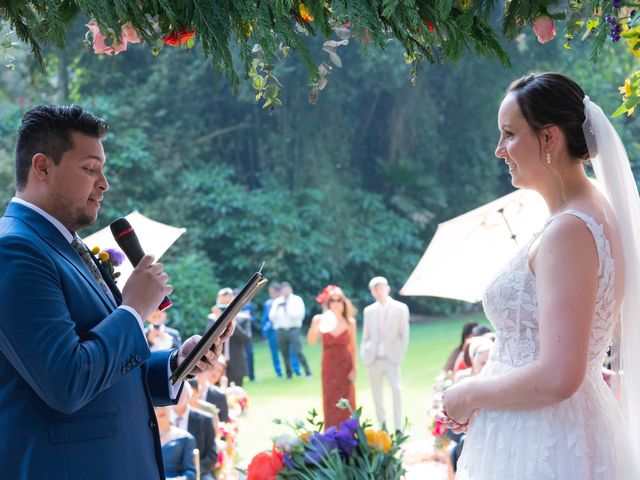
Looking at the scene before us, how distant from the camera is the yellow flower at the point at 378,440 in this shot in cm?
348

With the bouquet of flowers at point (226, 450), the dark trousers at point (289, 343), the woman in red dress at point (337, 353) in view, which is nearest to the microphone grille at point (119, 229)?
the bouquet of flowers at point (226, 450)

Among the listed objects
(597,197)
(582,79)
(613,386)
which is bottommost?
(613,386)

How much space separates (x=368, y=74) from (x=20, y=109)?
10.3 meters

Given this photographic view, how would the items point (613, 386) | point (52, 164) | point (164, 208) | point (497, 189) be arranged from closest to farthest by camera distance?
point (52, 164) → point (613, 386) → point (164, 208) → point (497, 189)

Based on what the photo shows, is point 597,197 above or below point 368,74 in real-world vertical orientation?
below

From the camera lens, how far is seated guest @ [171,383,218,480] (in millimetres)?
6680

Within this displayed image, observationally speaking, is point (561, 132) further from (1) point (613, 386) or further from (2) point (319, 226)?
(2) point (319, 226)

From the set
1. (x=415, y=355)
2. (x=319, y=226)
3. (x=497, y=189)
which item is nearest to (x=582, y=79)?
(x=497, y=189)

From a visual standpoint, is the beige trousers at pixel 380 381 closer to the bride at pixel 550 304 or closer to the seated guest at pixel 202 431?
the seated guest at pixel 202 431

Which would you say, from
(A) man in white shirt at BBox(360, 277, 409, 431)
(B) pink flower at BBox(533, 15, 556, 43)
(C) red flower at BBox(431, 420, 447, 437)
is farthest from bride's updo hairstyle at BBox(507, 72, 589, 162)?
(A) man in white shirt at BBox(360, 277, 409, 431)

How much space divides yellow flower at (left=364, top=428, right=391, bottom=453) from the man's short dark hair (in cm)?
166

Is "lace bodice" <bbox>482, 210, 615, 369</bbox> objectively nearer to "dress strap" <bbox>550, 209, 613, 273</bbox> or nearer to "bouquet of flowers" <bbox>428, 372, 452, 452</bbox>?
"dress strap" <bbox>550, 209, 613, 273</bbox>

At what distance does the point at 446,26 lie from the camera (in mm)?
2305

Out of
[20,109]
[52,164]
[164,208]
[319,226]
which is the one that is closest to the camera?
[52,164]
